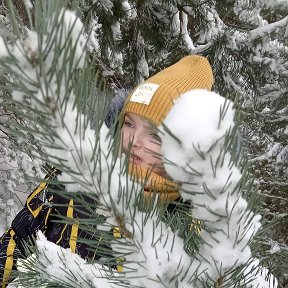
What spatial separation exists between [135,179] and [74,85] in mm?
170

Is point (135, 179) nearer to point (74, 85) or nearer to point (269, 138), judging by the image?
point (74, 85)

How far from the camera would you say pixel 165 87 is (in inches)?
49.8

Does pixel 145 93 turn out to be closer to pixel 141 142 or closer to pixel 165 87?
pixel 165 87

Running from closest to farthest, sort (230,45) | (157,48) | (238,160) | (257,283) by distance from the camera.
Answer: (238,160) → (257,283) → (230,45) → (157,48)

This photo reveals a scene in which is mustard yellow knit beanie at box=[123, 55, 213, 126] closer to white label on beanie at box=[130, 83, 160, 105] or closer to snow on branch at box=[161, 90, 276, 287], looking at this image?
white label on beanie at box=[130, 83, 160, 105]

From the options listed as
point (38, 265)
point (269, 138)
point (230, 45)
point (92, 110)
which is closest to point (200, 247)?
point (92, 110)

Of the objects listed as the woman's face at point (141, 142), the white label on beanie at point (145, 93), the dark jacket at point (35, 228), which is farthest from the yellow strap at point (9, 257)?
the white label on beanie at point (145, 93)

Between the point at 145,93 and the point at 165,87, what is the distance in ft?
0.21

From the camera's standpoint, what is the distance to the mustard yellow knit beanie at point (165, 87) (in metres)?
1.22

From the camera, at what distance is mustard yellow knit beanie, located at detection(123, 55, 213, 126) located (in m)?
1.22

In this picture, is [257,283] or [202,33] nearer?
[257,283]

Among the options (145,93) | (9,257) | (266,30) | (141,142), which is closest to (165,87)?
(145,93)

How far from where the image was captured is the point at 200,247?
63 centimetres

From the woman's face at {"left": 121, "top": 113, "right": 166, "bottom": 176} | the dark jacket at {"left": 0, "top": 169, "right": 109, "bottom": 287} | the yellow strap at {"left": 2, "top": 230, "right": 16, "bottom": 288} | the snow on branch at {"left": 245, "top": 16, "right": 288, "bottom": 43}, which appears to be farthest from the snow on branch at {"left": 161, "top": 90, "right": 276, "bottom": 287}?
the snow on branch at {"left": 245, "top": 16, "right": 288, "bottom": 43}
